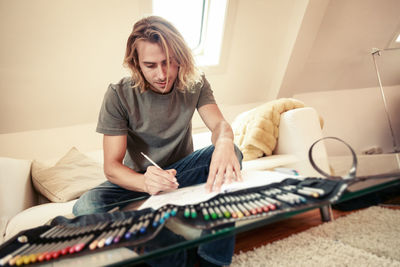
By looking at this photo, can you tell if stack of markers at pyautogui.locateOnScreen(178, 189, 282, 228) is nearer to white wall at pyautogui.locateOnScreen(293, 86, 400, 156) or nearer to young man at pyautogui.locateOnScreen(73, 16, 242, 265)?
young man at pyautogui.locateOnScreen(73, 16, 242, 265)

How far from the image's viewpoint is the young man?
98cm

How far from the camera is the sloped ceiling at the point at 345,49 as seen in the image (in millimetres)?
2217

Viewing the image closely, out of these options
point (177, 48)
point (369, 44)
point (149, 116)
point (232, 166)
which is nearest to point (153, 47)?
point (177, 48)

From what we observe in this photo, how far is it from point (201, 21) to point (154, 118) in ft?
5.14

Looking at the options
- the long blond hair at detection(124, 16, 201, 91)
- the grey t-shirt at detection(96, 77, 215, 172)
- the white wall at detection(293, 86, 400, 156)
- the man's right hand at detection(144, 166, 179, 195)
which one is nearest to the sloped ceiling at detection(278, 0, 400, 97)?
the white wall at detection(293, 86, 400, 156)

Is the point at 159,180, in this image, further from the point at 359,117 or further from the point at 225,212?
the point at 359,117

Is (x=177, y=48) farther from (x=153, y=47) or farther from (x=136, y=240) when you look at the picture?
(x=136, y=240)

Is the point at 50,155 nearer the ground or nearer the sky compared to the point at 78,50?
nearer the ground

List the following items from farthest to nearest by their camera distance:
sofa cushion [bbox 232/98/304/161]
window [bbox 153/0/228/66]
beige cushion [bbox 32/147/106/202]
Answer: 1. window [bbox 153/0/228/66]
2. sofa cushion [bbox 232/98/304/161]
3. beige cushion [bbox 32/147/106/202]

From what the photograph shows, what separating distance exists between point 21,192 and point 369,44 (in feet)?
11.3

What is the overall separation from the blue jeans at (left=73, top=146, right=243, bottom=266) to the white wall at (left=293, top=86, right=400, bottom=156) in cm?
255

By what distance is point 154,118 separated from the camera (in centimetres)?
116

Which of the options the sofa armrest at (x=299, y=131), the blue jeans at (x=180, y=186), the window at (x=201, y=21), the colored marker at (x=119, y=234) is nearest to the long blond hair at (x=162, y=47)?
the blue jeans at (x=180, y=186)

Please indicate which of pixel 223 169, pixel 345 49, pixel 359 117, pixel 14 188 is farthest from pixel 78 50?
pixel 359 117
